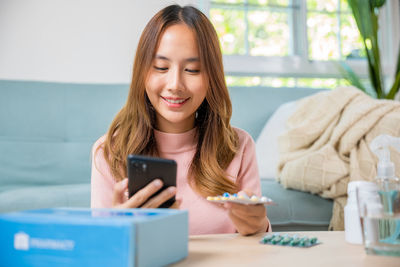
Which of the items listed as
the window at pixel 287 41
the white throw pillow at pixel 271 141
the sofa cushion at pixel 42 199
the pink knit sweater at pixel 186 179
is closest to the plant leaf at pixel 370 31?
the window at pixel 287 41

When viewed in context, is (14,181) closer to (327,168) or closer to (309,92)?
(327,168)

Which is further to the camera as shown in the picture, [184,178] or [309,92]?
[309,92]

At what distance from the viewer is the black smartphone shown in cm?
76

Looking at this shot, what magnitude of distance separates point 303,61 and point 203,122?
2118mm

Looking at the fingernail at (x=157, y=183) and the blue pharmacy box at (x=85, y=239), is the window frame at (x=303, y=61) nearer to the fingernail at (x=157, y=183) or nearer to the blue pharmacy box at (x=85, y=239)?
the fingernail at (x=157, y=183)

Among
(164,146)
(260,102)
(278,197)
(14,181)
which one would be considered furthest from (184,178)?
(260,102)

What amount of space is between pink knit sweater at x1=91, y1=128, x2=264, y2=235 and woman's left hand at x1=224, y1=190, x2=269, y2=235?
233 mm

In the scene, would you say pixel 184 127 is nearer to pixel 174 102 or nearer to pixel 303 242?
pixel 174 102

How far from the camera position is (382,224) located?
68 centimetres

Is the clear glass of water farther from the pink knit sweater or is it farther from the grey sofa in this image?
the grey sofa

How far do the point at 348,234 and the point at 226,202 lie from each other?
0.23 m

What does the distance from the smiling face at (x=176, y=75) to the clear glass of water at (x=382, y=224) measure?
1.85 feet

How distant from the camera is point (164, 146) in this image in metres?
1.29

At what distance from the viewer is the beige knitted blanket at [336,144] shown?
1.76 m
